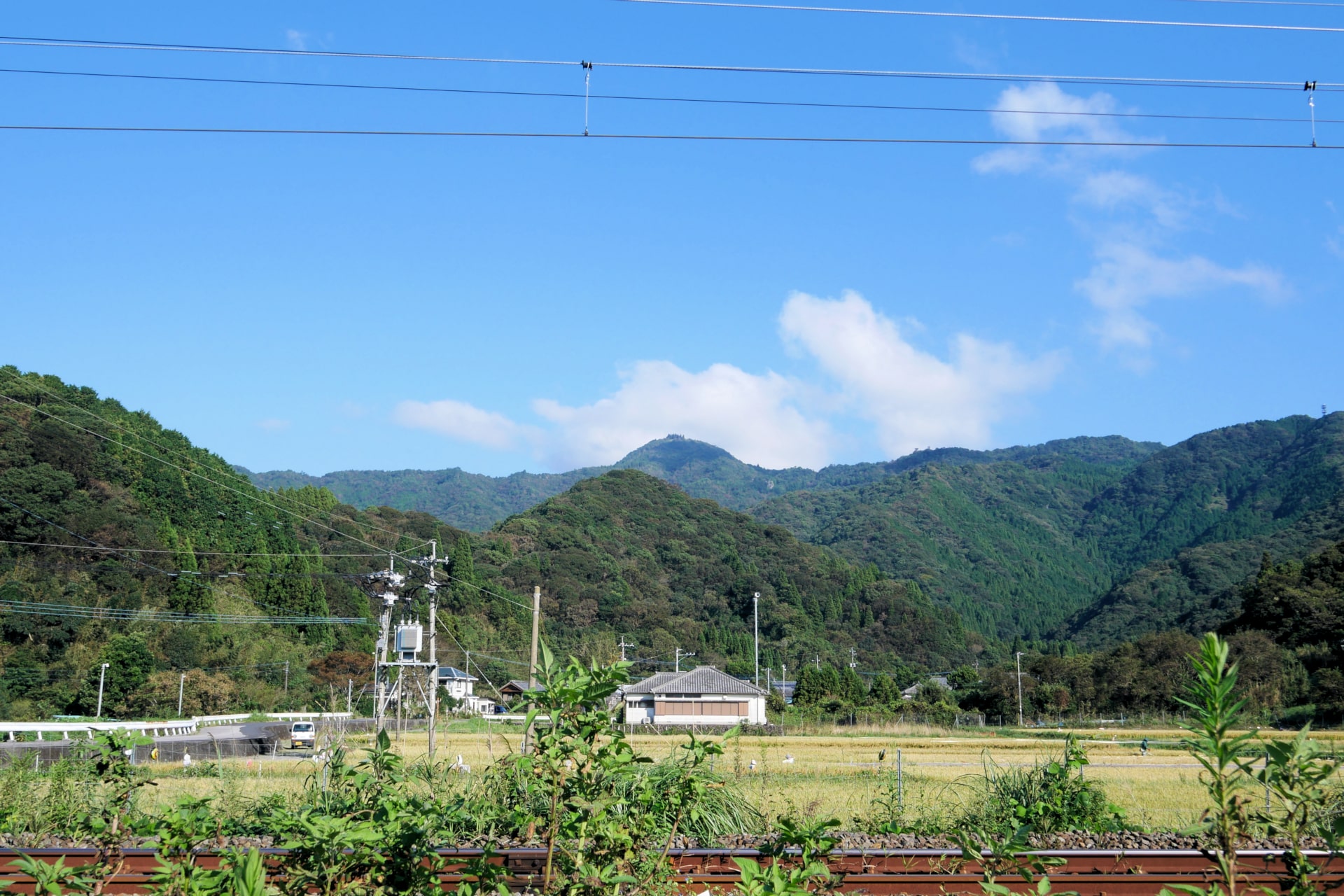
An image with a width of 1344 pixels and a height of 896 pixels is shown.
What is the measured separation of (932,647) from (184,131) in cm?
9570

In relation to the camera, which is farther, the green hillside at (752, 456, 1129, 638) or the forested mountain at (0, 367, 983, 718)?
the green hillside at (752, 456, 1129, 638)

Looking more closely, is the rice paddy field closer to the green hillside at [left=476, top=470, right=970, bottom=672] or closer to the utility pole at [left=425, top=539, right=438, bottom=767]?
the utility pole at [left=425, top=539, right=438, bottom=767]

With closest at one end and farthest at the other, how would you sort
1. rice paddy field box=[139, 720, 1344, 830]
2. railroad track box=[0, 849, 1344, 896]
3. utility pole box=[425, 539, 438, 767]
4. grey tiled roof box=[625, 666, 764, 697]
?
railroad track box=[0, 849, 1344, 896], rice paddy field box=[139, 720, 1344, 830], utility pole box=[425, 539, 438, 767], grey tiled roof box=[625, 666, 764, 697]

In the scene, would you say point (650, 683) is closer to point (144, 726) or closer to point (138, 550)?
point (144, 726)

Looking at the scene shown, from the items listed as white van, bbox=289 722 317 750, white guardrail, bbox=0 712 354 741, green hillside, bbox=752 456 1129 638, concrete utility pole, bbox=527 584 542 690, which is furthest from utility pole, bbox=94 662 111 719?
green hillside, bbox=752 456 1129 638

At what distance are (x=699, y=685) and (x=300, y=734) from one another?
23.0 m

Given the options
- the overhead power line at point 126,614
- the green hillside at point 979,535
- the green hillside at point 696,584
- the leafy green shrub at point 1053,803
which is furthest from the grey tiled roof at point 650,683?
the green hillside at point 979,535

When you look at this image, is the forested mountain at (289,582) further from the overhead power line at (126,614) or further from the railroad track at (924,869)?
the railroad track at (924,869)

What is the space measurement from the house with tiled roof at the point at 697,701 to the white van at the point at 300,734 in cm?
1743

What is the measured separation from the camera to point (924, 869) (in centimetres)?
834

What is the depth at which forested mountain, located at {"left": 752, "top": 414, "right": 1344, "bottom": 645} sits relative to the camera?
305 feet

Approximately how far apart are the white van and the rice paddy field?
271cm

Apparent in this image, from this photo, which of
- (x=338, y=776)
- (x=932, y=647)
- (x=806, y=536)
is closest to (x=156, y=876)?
(x=338, y=776)

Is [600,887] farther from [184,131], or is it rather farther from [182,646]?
[182,646]
